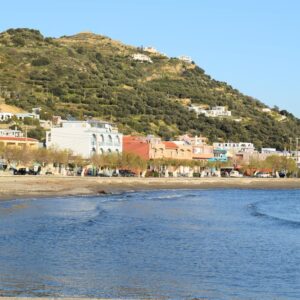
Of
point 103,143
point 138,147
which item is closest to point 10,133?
point 103,143

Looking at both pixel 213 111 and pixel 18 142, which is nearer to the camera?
pixel 18 142

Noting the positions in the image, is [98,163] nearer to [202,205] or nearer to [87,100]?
[202,205]

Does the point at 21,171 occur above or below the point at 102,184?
above

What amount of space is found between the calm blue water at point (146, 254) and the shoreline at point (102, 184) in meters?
15.8

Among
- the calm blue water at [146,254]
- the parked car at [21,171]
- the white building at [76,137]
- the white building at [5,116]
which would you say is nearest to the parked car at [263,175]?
the white building at [76,137]

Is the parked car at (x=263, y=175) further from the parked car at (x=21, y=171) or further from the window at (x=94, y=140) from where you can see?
the parked car at (x=21, y=171)

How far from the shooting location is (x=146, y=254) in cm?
2811

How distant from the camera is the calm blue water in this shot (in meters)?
21.1

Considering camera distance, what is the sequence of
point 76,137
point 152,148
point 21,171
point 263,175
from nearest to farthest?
point 21,171, point 76,137, point 152,148, point 263,175

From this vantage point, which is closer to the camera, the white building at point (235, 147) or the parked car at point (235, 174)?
the parked car at point (235, 174)

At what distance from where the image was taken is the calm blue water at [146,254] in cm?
2109

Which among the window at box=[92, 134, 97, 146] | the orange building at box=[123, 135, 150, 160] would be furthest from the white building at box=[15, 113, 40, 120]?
the window at box=[92, 134, 97, 146]

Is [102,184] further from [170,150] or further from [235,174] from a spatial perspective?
[235,174]

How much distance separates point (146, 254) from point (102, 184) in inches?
2078
